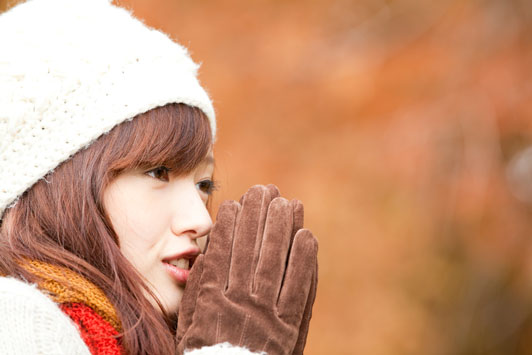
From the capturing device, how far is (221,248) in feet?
3.98

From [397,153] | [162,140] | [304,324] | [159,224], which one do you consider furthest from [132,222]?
[397,153]

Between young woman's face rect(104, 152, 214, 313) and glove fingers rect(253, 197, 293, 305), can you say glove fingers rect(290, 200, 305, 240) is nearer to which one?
glove fingers rect(253, 197, 293, 305)

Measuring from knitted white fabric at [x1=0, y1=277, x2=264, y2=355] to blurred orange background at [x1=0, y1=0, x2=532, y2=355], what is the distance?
280 cm

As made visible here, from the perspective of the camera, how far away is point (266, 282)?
3.78 feet

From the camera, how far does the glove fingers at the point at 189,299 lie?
3.88 ft

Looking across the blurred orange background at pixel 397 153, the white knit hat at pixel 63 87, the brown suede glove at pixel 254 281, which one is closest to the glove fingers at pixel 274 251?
the brown suede glove at pixel 254 281

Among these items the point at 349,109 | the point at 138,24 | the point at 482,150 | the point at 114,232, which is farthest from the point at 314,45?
the point at 114,232

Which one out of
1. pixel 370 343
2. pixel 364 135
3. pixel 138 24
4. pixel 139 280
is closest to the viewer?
pixel 139 280

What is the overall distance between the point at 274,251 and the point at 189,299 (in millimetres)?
192

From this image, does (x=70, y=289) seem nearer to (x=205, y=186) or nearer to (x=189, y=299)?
(x=189, y=299)

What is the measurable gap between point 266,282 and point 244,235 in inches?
4.3

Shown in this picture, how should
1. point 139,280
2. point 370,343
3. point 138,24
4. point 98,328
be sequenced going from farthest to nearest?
point 370,343, point 138,24, point 139,280, point 98,328

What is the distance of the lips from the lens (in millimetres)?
1254

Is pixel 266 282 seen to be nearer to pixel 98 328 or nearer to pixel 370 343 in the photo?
pixel 98 328
